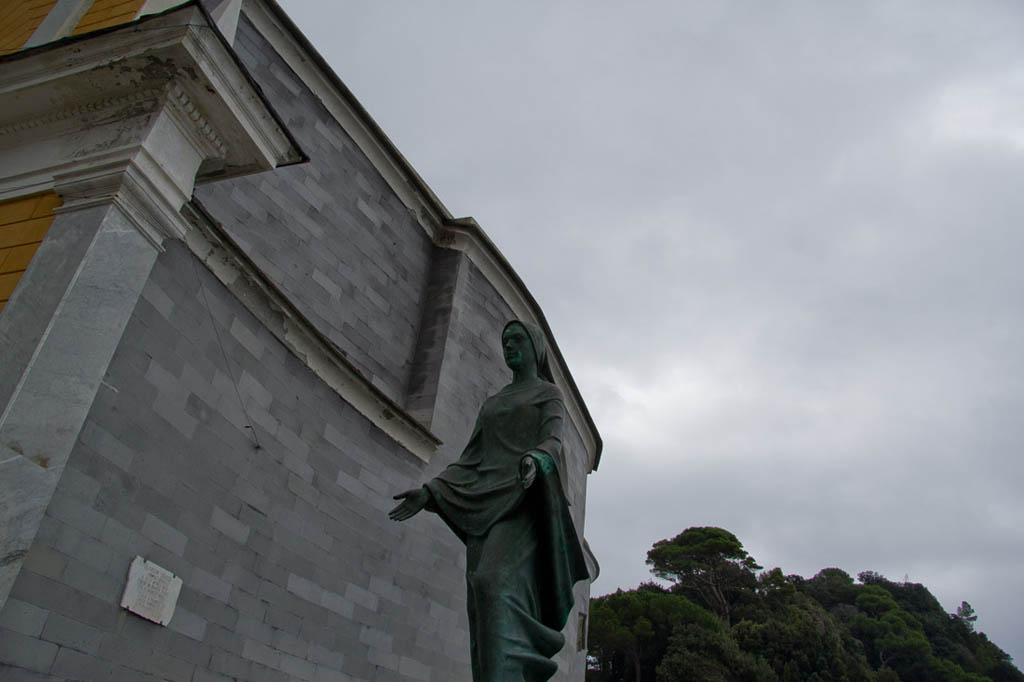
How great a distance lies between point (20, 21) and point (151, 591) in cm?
536

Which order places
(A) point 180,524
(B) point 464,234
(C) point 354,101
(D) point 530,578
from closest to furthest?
(D) point 530,578, (A) point 180,524, (C) point 354,101, (B) point 464,234

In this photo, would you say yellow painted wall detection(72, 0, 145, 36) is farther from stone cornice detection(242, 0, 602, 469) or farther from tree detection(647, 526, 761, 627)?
tree detection(647, 526, 761, 627)

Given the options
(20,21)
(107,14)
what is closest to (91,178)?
(107,14)

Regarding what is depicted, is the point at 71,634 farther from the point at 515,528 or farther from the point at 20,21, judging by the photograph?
the point at 20,21

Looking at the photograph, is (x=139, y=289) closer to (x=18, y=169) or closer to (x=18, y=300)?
(x=18, y=300)

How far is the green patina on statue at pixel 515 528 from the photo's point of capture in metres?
2.78

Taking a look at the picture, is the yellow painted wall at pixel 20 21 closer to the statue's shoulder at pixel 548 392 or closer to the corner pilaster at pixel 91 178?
the corner pilaster at pixel 91 178

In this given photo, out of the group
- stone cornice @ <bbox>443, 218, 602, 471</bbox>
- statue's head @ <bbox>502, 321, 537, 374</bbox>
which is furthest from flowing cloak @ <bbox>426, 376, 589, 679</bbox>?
stone cornice @ <bbox>443, 218, 602, 471</bbox>

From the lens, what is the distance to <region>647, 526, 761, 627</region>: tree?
44469 mm

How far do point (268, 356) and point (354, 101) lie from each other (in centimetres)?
430

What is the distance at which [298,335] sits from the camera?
7262mm

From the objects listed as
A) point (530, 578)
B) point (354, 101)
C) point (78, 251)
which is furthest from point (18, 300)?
point (354, 101)

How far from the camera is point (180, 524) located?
5.59m

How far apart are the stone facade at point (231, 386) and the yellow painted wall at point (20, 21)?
62.0 inches
